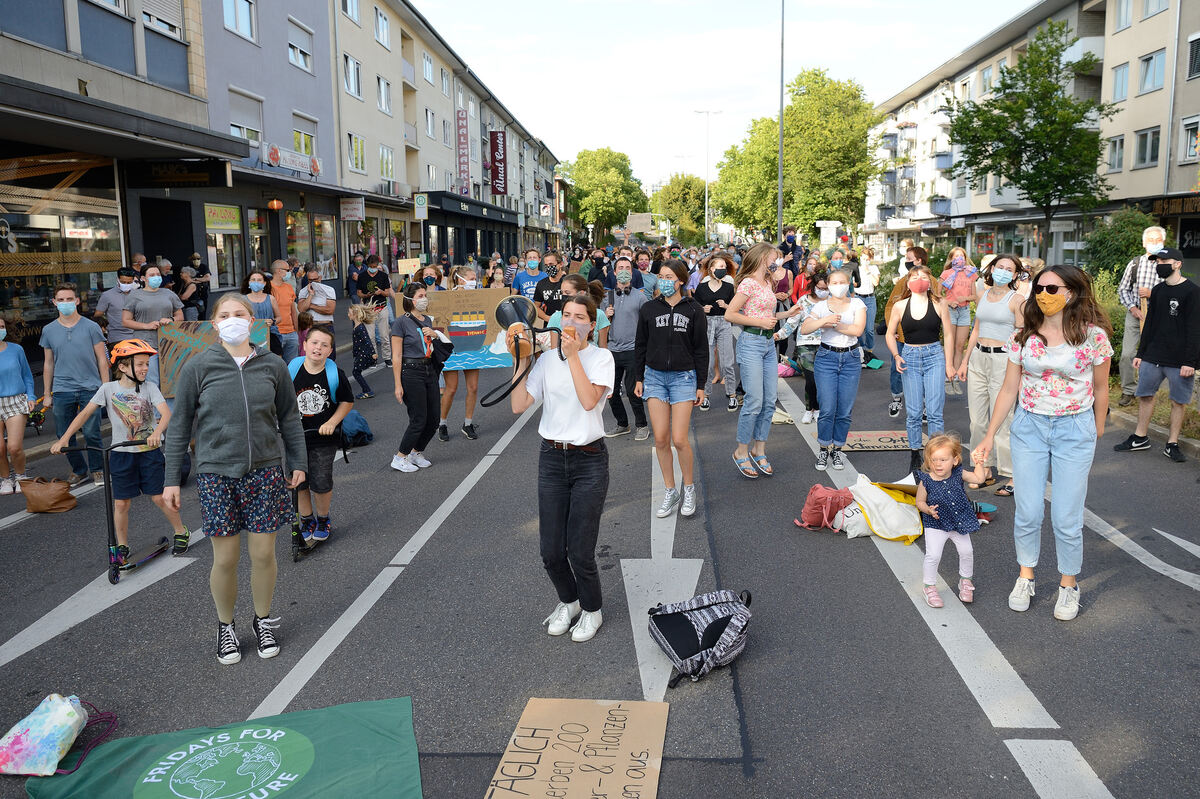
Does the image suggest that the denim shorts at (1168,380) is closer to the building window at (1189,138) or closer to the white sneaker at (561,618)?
the white sneaker at (561,618)

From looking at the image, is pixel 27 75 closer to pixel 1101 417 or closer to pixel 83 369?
pixel 83 369

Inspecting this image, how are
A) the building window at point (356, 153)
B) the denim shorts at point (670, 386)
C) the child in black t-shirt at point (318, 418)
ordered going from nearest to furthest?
1. the child in black t-shirt at point (318, 418)
2. the denim shorts at point (670, 386)
3. the building window at point (356, 153)

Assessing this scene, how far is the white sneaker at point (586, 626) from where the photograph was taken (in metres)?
4.86

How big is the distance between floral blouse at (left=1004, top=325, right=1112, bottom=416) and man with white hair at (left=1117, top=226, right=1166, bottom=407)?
5151mm

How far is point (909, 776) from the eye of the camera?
3527 millimetres

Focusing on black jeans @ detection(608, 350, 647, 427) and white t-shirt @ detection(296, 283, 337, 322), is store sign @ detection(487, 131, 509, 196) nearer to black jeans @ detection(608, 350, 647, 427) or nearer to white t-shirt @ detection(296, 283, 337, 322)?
white t-shirt @ detection(296, 283, 337, 322)

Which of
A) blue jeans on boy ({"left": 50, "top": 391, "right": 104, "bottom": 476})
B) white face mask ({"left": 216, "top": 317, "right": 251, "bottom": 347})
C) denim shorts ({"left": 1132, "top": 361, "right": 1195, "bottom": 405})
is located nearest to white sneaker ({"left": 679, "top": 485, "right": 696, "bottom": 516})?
white face mask ({"left": 216, "top": 317, "right": 251, "bottom": 347})

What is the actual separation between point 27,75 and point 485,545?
13.1 metres

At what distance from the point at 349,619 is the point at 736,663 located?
2231mm

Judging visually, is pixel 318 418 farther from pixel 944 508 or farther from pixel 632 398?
pixel 632 398

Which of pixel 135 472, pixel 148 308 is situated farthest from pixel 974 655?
pixel 148 308

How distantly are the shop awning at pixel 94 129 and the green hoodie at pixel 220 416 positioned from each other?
346 inches

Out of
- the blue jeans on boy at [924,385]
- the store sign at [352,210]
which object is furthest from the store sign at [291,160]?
the blue jeans on boy at [924,385]

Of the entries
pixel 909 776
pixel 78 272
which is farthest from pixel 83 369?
pixel 78 272
